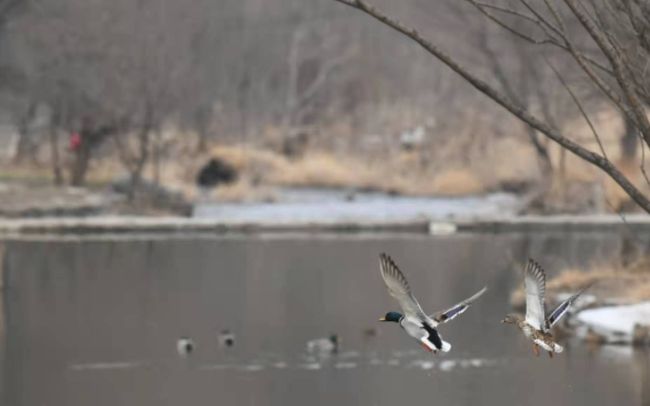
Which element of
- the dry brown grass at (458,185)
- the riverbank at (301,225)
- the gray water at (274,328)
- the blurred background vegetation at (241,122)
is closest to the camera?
the gray water at (274,328)

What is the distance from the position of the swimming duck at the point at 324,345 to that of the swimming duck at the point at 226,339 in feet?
3.29

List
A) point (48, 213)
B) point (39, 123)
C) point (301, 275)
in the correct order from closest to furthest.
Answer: point (301, 275), point (48, 213), point (39, 123)

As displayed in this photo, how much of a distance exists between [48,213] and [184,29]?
383 inches

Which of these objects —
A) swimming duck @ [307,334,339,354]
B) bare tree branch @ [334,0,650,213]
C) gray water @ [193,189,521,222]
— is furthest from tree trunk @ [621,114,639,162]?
bare tree branch @ [334,0,650,213]

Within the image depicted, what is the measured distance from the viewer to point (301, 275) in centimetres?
2955

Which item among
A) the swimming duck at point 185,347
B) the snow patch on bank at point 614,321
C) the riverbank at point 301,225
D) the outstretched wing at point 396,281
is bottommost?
the swimming duck at point 185,347

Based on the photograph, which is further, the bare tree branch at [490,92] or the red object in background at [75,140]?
the red object in background at [75,140]

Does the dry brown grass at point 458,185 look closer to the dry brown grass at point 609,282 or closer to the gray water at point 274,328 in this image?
the gray water at point 274,328

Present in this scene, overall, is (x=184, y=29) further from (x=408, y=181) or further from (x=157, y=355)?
(x=157, y=355)

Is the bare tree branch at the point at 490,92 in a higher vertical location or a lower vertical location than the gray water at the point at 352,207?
higher

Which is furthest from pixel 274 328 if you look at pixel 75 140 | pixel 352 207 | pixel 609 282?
pixel 75 140

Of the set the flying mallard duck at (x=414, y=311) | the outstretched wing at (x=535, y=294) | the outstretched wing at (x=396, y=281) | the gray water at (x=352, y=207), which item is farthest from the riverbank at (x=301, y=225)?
the outstretched wing at (x=396, y=281)

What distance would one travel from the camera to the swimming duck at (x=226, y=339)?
21.2 m

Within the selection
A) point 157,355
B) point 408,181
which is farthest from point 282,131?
point 157,355
